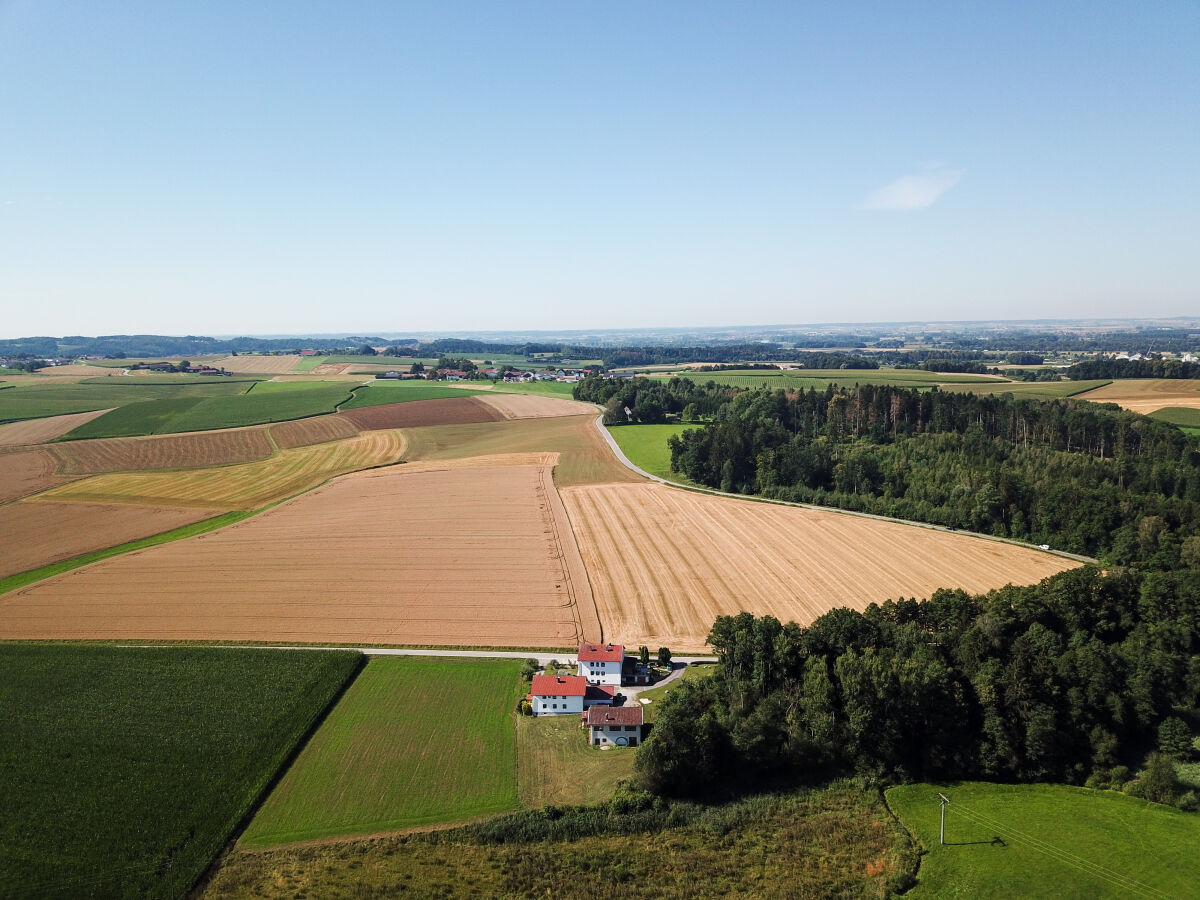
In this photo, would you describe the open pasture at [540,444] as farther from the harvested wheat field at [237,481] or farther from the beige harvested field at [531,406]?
the harvested wheat field at [237,481]

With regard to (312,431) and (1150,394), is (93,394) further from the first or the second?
(1150,394)

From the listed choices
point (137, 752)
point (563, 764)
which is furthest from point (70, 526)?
point (563, 764)

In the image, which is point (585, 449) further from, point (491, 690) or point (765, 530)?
point (491, 690)

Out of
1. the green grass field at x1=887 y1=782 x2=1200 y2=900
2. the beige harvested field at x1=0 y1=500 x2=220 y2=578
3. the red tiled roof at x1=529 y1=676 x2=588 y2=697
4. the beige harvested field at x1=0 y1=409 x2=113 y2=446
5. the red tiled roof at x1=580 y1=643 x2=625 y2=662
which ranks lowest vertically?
the green grass field at x1=887 y1=782 x2=1200 y2=900

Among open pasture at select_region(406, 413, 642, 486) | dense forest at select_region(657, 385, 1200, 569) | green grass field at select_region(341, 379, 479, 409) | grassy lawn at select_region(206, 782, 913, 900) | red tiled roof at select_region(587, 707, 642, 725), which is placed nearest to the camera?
grassy lawn at select_region(206, 782, 913, 900)

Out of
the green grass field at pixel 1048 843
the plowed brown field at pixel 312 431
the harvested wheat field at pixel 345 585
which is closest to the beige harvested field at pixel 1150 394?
the green grass field at pixel 1048 843

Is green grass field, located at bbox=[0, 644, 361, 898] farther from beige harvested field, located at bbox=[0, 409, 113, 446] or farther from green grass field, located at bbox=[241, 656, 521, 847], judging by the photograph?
beige harvested field, located at bbox=[0, 409, 113, 446]

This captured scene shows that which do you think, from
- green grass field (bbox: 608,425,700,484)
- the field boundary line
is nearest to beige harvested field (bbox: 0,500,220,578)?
the field boundary line
